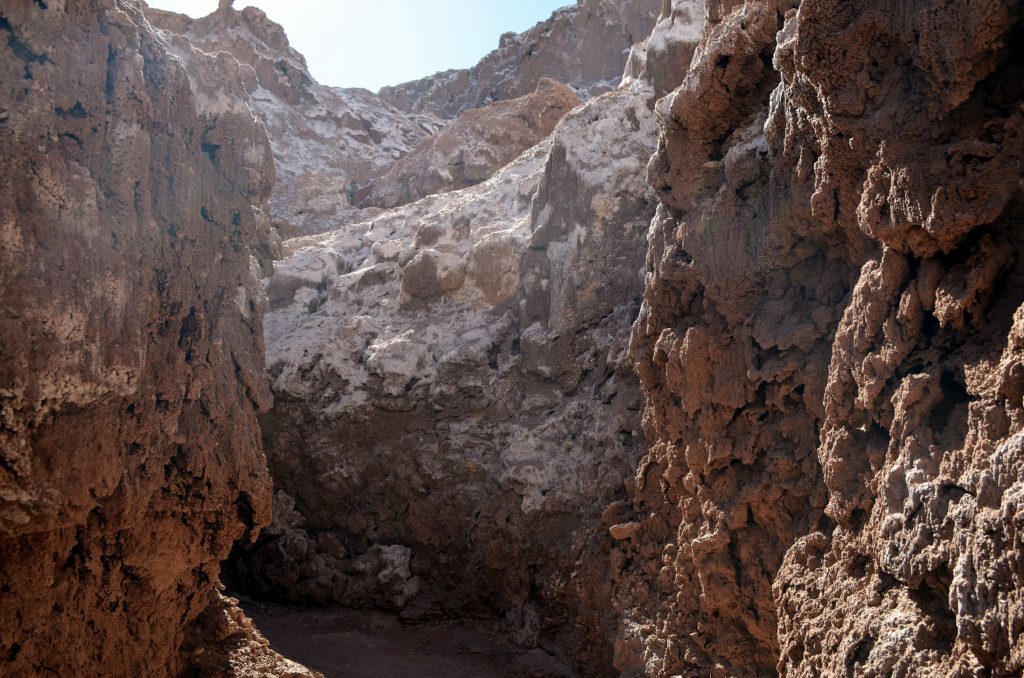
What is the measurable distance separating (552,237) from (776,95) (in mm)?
7521

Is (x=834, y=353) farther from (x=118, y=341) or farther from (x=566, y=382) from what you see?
(x=566, y=382)

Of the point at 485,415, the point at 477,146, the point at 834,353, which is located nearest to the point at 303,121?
the point at 477,146

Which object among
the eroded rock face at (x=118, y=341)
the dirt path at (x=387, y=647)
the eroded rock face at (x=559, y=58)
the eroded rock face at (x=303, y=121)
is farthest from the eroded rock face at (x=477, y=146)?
the eroded rock face at (x=118, y=341)

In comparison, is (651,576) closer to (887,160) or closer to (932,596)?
(932,596)

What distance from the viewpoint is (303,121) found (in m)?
33.1

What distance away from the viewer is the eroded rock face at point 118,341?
7379mm

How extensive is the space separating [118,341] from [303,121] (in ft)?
87.7

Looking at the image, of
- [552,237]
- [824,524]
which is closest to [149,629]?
[824,524]

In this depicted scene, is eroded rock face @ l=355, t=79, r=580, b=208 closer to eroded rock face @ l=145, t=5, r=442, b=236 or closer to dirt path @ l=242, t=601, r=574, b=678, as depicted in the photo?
eroded rock face @ l=145, t=5, r=442, b=236

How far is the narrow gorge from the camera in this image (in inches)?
265

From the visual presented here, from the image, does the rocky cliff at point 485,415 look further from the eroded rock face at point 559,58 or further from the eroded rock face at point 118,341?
the eroded rock face at point 559,58

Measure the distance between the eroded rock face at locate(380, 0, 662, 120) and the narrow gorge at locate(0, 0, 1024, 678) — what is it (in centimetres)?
1811

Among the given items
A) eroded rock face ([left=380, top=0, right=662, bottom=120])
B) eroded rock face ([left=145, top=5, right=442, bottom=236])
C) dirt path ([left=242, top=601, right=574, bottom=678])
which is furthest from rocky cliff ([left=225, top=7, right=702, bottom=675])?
eroded rock face ([left=380, top=0, right=662, bottom=120])

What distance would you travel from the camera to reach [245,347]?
10.8 meters
